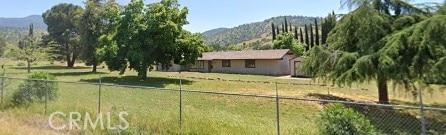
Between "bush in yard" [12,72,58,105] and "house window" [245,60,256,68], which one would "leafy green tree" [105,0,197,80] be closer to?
"house window" [245,60,256,68]

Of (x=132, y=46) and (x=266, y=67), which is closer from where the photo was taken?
(x=132, y=46)

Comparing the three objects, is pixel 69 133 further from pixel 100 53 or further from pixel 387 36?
pixel 100 53

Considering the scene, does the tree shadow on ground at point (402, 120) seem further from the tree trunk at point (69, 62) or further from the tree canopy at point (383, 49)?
the tree trunk at point (69, 62)

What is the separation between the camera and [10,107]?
44.3ft

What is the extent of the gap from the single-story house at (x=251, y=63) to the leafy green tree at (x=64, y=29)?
65.9 ft

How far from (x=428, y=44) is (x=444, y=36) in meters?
0.67

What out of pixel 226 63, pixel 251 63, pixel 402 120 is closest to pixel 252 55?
pixel 251 63

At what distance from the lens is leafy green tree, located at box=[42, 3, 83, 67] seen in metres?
63.8

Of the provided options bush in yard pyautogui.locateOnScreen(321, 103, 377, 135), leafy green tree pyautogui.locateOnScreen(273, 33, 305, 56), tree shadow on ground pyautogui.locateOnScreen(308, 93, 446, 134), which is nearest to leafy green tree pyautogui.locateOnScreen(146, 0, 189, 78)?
tree shadow on ground pyautogui.locateOnScreen(308, 93, 446, 134)

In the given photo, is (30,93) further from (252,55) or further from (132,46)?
(252,55)

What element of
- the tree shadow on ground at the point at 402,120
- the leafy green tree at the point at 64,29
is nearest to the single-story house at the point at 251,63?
the leafy green tree at the point at 64,29

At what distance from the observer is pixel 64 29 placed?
222ft

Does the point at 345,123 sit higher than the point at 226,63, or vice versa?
the point at 226,63

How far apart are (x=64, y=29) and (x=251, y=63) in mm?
37345
